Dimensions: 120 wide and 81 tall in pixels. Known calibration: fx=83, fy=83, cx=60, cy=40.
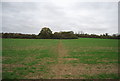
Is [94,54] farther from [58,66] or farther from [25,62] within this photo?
[25,62]

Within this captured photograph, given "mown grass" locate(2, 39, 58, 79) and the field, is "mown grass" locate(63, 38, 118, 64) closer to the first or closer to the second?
the field

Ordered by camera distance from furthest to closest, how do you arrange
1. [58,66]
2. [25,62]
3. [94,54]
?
1. [94,54]
2. [25,62]
3. [58,66]

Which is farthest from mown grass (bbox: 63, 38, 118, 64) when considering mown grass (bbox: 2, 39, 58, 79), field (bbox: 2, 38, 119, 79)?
mown grass (bbox: 2, 39, 58, 79)

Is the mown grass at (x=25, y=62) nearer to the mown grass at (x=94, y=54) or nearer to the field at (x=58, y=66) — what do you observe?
the field at (x=58, y=66)

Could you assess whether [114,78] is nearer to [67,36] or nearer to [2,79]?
[2,79]

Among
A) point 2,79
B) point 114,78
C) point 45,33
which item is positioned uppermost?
point 45,33

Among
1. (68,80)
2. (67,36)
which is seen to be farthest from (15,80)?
(67,36)

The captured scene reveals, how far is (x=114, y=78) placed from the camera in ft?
15.0

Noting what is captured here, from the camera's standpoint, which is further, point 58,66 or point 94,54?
point 94,54

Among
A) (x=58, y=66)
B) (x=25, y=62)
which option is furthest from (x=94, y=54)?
(x=25, y=62)

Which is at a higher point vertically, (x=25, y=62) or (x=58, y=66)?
(x=25, y=62)

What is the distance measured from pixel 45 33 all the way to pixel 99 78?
270 feet

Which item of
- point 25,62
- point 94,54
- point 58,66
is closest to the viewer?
point 58,66

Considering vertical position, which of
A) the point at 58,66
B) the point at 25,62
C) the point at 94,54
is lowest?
the point at 94,54
